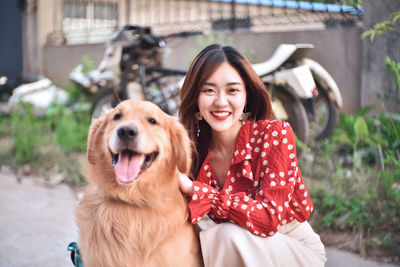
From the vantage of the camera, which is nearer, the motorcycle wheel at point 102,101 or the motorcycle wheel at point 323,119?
the motorcycle wheel at point 323,119

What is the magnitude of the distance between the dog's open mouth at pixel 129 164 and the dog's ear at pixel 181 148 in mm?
164

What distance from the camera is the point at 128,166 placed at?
1.67 metres

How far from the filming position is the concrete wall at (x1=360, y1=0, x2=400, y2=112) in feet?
8.93

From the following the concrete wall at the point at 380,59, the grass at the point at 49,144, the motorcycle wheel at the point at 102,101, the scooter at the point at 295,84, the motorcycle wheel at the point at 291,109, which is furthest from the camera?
the motorcycle wheel at the point at 102,101

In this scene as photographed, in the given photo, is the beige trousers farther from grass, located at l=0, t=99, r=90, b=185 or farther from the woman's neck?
grass, located at l=0, t=99, r=90, b=185

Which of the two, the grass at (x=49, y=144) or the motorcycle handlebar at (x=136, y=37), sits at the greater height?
the motorcycle handlebar at (x=136, y=37)

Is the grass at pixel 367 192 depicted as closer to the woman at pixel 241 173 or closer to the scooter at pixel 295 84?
the scooter at pixel 295 84

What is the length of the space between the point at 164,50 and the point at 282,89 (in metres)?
2.22

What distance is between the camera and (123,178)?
161 cm

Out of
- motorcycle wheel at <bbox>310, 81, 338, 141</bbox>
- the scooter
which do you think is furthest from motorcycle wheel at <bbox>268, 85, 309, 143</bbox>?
motorcycle wheel at <bbox>310, 81, 338, 141</bbox>

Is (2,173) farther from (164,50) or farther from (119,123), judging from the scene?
(119,123)

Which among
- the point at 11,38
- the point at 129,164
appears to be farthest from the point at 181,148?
the point at 11,38

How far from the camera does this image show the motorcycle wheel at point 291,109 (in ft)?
A: 11.3

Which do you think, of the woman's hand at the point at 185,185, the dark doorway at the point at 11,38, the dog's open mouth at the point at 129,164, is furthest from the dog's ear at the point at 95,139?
the dark doorway at the point at 11,38
